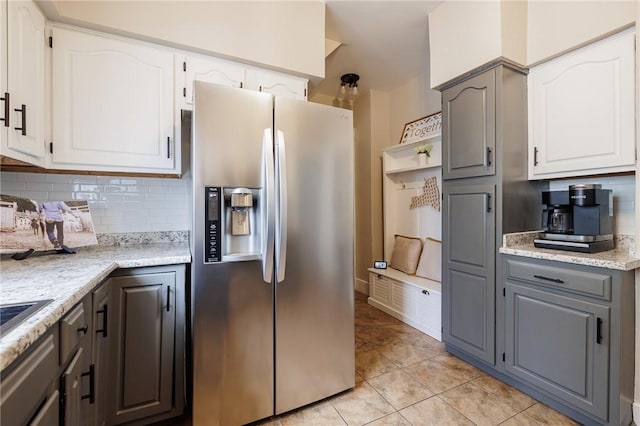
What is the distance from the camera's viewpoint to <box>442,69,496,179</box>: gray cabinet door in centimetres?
202

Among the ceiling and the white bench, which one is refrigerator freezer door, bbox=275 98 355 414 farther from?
the white bench

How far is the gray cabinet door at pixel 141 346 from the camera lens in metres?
1.46

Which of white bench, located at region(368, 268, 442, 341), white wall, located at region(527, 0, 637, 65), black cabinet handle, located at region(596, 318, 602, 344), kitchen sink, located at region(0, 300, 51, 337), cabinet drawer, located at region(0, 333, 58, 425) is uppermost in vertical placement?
white wall, located at region(527, 0, 637, 65)

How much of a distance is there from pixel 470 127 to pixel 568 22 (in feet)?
2.61

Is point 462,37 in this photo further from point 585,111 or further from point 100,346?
point 100,346

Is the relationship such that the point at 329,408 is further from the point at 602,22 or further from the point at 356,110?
the point at 356,110

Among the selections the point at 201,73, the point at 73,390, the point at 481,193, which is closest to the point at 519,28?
the point at 481,193

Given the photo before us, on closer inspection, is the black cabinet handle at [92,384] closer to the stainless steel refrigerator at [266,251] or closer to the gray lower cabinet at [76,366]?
the gray lower cabinet at [76,366]

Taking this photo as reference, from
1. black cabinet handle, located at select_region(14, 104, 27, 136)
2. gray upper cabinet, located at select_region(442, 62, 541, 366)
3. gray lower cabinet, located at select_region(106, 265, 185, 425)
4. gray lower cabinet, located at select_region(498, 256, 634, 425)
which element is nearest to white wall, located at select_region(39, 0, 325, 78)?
black cabinet handle, located at select_region(14, 104, 27, 136)

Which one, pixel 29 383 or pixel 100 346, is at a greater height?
pixel 29 383

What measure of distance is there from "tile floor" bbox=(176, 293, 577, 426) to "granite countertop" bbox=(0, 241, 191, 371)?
3.75 ft

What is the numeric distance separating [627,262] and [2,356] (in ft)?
7.64

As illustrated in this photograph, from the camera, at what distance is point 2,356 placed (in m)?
0.59

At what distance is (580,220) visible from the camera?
1790 millimetres
